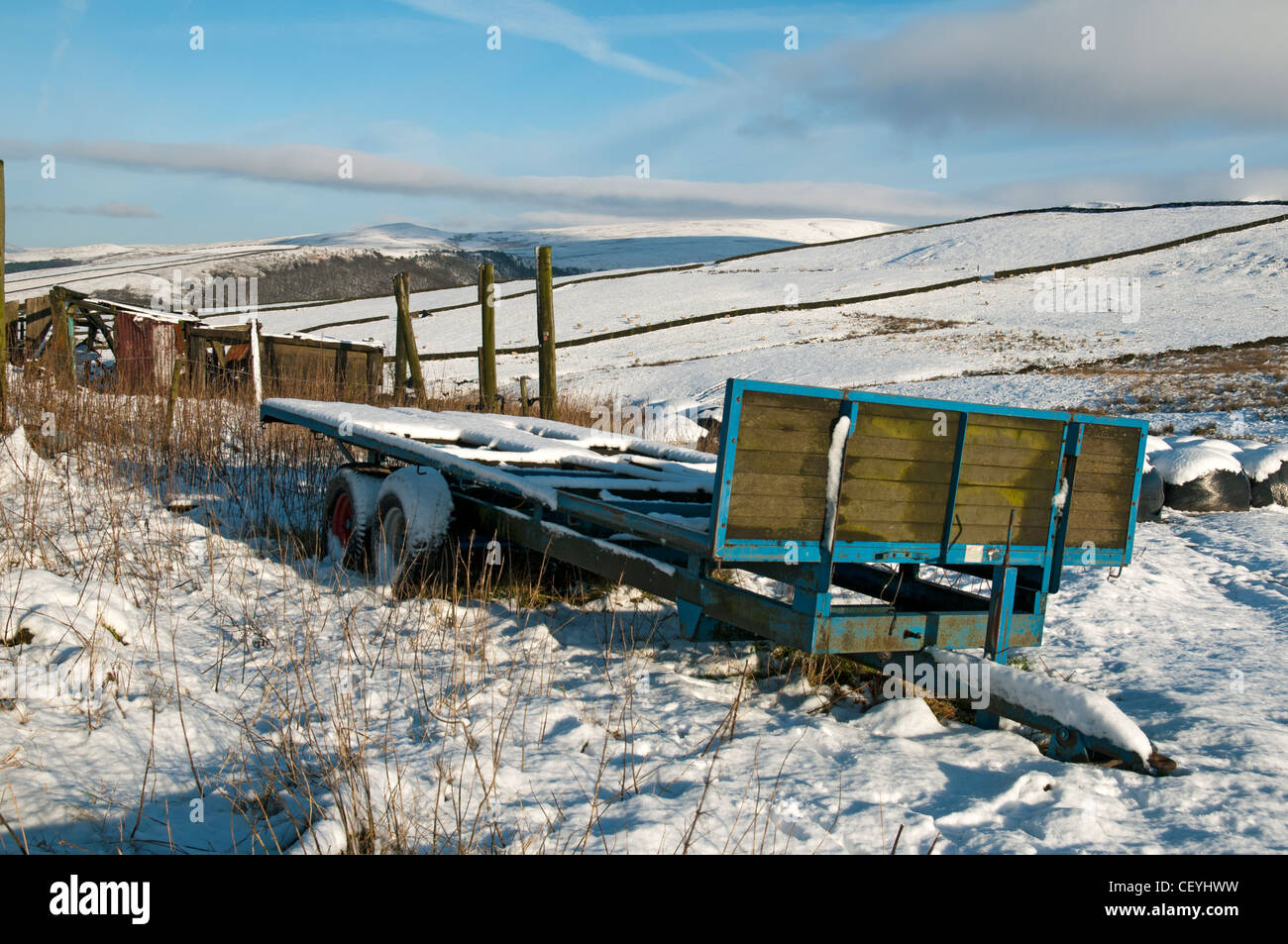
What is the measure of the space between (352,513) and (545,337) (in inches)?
219

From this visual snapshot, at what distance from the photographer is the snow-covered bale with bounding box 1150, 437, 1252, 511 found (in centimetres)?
861

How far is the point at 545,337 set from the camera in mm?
11328

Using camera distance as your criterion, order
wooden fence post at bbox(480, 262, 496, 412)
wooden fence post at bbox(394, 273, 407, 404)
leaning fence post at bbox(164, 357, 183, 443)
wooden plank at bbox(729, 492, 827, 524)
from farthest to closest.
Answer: wooden fence post at bbox(394, 273, 407, 404), wooden fence post at bbox(480, 262, 496, 412), leaning fence post at bbox(164, 357, 183, 443), wooden plank at bbox(729, 492, 827, 524)

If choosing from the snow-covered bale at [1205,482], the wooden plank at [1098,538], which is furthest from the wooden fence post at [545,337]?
the wooden plank at [1098,538]

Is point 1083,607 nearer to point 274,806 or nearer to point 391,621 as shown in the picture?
point 391,621

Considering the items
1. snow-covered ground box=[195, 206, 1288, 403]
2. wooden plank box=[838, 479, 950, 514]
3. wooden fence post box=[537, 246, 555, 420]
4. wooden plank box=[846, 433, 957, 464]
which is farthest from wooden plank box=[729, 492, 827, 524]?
snow-covered ground box=[195, 206, 1288, 403]

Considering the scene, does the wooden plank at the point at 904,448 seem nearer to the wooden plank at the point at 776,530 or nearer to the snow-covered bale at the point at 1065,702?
the wooden plank at the point at 776,530

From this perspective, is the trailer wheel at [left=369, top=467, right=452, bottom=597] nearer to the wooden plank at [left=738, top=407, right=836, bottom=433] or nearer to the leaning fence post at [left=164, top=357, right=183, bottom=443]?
the wooden plank at [left=738, top=407, right=836, bottom=433]

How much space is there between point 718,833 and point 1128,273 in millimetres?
32251

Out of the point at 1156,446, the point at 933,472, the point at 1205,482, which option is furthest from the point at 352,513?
the point at 1156,446

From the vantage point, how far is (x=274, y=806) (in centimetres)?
295

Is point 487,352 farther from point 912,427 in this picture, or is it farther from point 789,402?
point 789,402

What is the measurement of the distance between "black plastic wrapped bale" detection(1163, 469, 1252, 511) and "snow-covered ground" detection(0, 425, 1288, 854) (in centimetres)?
312
